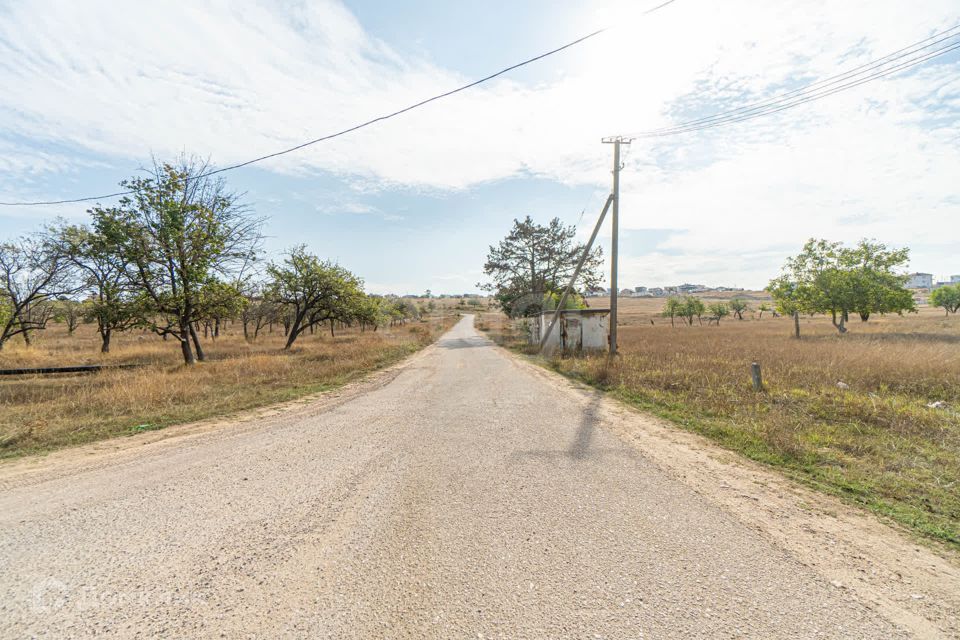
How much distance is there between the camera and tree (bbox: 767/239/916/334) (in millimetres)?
26375

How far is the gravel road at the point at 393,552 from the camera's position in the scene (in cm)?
230

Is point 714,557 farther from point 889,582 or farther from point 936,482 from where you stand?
point 936,482

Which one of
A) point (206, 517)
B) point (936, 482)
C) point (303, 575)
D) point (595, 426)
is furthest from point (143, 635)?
point (936, 482)

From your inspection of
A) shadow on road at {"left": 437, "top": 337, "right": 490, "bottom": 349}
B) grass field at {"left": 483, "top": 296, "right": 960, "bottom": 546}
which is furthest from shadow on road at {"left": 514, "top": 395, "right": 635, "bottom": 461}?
shadow on road at {"left": 437, "top": 337, "right": 490, "bottom": 349}

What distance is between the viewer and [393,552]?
3043mm

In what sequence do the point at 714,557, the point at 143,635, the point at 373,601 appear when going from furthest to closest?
1. the point at 714,557
2. the point at 373,601
3. the point at 143,635

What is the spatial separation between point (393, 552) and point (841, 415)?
8614 millimetres

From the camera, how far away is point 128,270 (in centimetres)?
1486

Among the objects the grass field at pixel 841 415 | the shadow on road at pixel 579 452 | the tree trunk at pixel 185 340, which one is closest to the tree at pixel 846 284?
the grass field at pixel 841 415

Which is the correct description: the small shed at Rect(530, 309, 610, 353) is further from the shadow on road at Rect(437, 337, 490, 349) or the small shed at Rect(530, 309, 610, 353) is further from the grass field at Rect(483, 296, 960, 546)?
the shadow on road at Rect(437, 337, 490, 349)

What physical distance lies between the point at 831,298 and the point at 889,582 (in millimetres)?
34153

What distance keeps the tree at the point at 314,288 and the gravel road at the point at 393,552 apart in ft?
63.2

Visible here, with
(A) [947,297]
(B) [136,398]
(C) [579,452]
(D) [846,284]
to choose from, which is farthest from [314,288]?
(A) [947,297]

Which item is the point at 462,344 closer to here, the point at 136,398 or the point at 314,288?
the point at 314,288
